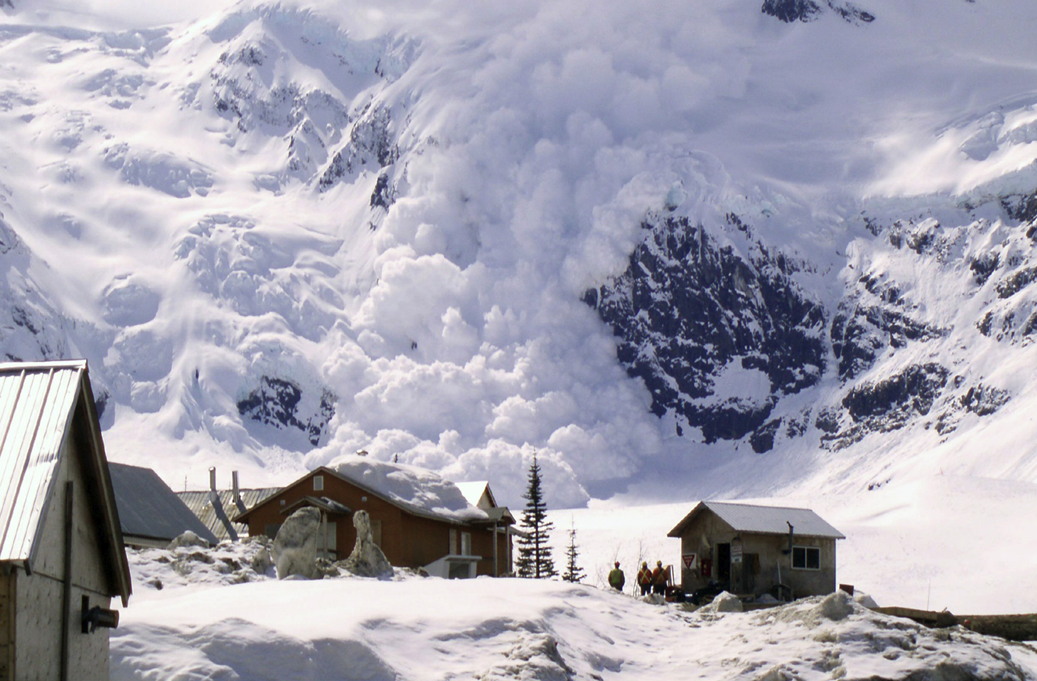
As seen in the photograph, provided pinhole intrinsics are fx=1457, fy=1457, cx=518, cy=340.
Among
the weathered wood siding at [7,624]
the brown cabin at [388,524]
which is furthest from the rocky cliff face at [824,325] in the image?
the weathered wood siding at [7,624]

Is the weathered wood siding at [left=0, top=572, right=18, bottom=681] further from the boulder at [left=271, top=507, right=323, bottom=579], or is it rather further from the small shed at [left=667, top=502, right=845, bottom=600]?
the small shed at [left=667, top=502, right=845, bottom=600]

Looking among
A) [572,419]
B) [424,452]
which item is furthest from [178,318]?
[572,419]

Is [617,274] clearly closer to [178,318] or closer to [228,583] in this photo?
[178,318]

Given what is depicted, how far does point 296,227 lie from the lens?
192m

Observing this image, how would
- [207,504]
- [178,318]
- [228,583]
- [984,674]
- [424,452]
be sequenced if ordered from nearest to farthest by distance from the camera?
[984,674], [228,583], [207,504], [424,452], [178,318]

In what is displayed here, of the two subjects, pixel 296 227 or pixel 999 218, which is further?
pixel 296 227

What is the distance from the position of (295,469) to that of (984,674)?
450 feet

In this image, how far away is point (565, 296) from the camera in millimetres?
187500

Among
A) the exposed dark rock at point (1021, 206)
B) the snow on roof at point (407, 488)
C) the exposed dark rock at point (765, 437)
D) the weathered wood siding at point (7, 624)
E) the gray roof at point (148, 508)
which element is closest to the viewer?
the weathered wood siding at point (7, 624)

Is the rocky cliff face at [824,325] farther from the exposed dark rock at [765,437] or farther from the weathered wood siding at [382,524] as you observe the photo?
the weathered wood siding at [382,524]

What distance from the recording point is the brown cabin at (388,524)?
2014 inches

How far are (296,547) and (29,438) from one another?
18.8 meters

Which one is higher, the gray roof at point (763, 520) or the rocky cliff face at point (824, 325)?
the rocky cliff face at point (824, 325)

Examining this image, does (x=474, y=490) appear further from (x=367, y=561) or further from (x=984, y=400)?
(x=984, y=400)
